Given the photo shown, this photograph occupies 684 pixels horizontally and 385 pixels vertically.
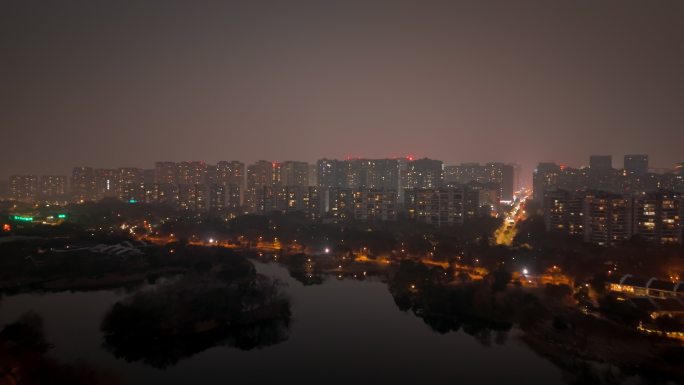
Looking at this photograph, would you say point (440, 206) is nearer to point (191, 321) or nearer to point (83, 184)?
point (191, 321)

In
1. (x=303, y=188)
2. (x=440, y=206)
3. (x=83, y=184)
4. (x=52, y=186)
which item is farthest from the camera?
(x=52, y=186)

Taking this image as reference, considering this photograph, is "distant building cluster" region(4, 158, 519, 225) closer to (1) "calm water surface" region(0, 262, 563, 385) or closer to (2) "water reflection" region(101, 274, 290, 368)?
(1) "calm water surface" region(0, 262, 563, 385)

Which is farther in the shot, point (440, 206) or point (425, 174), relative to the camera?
point (425, 174)

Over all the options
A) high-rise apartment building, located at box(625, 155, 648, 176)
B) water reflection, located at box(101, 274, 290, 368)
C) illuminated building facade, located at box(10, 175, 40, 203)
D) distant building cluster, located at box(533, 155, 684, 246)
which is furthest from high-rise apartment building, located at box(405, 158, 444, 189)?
illuminated building facade, located at box(10, 175, 40, 203)

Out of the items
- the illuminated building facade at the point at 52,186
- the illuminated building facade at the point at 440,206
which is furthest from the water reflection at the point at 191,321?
the illuminated building facade at the point at 52,186

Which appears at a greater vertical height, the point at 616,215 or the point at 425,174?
the point at 425,174

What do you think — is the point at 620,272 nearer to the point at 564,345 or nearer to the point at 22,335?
the point at 564,345

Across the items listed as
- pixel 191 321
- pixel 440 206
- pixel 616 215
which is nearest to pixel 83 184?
pixel 440 206

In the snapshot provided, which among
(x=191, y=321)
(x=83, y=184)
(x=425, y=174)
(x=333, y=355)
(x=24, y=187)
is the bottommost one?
(x=333, y=355)
